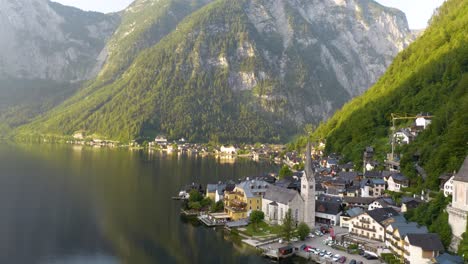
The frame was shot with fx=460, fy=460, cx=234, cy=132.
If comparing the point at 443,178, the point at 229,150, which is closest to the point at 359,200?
the point at 443,178

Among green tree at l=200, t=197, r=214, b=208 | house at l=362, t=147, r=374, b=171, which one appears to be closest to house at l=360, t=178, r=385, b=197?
house at l=362, t=147, r=374, b=171

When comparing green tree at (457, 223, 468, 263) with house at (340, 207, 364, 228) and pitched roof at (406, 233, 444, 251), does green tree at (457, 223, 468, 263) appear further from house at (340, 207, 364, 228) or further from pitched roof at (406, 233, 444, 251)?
house at (340, 207, 364, 228)

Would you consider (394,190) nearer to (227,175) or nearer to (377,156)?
(377,156)

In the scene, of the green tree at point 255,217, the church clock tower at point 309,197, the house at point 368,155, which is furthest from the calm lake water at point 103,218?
the house at point 368,155

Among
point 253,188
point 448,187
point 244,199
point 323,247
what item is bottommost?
point 323,247

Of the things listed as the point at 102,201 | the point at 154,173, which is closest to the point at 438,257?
the point at 102,201

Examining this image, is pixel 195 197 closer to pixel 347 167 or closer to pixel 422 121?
pixel 347 167
